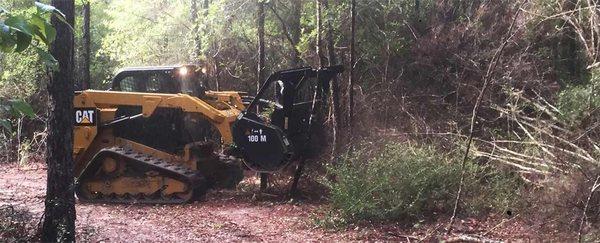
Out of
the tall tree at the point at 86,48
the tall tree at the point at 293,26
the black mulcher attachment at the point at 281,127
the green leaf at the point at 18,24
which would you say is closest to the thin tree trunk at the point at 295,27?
the tall tree at the point at 293,26

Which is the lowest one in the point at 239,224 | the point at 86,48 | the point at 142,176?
the point at 239,224

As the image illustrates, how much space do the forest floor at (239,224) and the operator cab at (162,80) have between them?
2159mm

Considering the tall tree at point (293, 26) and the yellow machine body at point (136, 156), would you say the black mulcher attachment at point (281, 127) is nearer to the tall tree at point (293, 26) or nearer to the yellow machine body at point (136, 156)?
the yellow machine body at point (136, 156)

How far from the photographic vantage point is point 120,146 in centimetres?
1117

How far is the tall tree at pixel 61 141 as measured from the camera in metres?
6.31

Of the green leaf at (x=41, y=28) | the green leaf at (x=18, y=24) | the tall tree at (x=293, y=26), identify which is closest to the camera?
the green leaf at (x=18, y=24)

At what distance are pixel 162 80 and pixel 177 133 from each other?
1139mm

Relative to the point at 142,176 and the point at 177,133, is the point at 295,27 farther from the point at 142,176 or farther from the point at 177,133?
the point at 142,176

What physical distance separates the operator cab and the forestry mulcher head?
2 centimetres

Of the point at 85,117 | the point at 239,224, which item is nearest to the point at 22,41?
the point at 239,224

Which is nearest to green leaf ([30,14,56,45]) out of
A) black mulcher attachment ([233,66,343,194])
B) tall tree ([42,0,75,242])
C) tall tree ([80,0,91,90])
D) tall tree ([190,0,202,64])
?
tall tree ([42,0,75,242])

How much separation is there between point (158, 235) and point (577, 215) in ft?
17.1

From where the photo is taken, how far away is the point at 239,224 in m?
8.66

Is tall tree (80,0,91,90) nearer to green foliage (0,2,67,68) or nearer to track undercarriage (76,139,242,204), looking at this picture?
track undercarriage (76,139,242,204)
